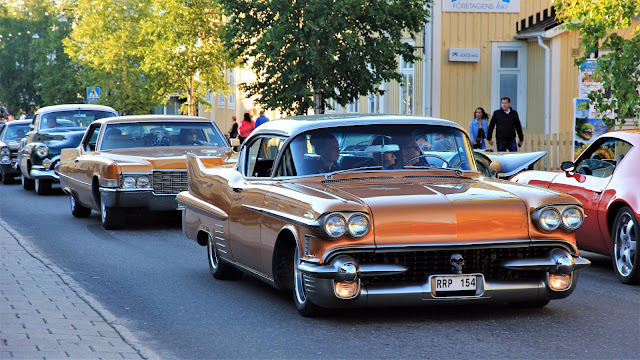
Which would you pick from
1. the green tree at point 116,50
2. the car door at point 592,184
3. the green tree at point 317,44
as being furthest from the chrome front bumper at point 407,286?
the green tree at point 116,50

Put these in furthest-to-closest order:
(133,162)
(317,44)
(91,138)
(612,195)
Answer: (317,44) < (91,138) < (133,162) < (612,195)

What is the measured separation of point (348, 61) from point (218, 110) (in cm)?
2806

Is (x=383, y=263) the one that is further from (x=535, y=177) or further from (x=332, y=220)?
(x=535, y=177)

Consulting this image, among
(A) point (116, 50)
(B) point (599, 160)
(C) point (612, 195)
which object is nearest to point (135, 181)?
(B) point (599, 160)

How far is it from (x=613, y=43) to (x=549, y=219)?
997cm

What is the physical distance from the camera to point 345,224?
665cm

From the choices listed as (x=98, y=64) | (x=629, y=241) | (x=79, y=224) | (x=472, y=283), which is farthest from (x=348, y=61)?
(x=98, y=64)

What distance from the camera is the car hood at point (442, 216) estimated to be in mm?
6660

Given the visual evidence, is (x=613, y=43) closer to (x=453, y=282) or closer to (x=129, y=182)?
(x=129, y=182)

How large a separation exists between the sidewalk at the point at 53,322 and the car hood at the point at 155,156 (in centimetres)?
393

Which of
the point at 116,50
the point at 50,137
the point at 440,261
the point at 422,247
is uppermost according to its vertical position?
the point at 116,50

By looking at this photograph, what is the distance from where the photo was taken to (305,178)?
25.2 feet

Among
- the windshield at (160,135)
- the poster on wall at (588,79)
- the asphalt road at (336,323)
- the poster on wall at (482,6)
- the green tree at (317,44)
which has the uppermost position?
the poster on wall at (482,6)

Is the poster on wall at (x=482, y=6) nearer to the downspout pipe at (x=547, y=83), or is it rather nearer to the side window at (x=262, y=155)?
the downspout pipe at (x=547, y=83)
